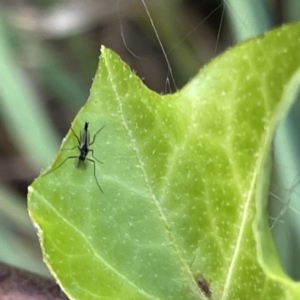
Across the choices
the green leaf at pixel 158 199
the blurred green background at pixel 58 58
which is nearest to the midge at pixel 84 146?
the green leaf at pixel 158 199

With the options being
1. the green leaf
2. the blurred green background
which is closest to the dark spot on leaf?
the green leaf

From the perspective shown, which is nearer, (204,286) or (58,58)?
(204,286)


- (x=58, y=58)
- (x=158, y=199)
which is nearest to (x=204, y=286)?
(x=158, y=199)

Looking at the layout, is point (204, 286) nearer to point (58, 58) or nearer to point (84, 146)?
point (84, 146)

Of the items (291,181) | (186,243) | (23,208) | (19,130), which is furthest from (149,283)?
(23,208)

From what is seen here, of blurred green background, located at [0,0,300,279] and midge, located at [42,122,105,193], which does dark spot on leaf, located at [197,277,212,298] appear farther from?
blurred green background, located at [0,0,300,279]

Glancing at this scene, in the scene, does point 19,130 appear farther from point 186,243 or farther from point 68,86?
point 186,243
